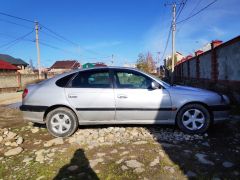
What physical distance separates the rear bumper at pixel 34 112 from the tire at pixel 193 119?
9.85 ft

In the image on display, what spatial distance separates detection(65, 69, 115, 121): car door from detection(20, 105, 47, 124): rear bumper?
0.67 metres

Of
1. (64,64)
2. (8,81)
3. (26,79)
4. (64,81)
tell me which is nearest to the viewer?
(64,81)

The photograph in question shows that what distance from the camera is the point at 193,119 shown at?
6.06m

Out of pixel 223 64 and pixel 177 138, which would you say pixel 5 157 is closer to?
pixel 177 138

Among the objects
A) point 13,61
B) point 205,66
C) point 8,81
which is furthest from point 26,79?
point 13,61

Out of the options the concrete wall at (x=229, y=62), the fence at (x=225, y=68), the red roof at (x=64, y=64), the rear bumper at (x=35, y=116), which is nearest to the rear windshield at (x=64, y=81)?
the rear bumper at (x=35, y=116)

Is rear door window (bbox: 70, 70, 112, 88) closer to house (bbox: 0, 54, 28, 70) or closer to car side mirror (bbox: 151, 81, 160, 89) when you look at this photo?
car side mirror (bbox: 151, 81, 160, 89)

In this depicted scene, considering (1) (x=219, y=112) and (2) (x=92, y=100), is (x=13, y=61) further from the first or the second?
(1) (x=219, y=112)

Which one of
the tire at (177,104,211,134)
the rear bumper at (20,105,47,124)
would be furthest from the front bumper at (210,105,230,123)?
the rear bumper at (20,105,47,124)

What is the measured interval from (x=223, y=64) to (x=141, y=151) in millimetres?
8401

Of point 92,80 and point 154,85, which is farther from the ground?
point 92,80

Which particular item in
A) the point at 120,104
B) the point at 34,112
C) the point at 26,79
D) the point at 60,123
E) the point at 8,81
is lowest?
the point at 60,123

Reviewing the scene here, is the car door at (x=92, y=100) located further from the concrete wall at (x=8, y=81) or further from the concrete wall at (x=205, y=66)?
the concrete wall at (x=8, y=81)

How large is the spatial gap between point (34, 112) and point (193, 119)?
11.5 feet
